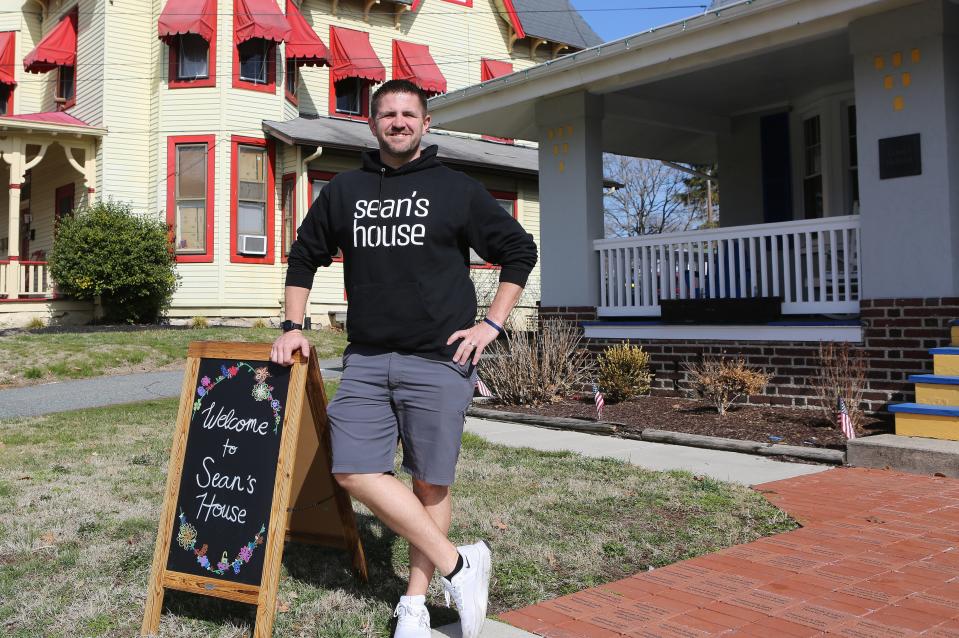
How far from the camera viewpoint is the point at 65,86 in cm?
1931

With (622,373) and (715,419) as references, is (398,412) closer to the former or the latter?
(715,419)

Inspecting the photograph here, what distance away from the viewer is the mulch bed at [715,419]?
6750 millimetres

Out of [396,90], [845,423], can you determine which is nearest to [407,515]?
[396,90]

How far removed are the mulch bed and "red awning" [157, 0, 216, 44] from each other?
39.1ft

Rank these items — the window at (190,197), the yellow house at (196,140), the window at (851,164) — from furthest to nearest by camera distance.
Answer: the window at (190,197) < the yellow house at (196,140) < the window at (851,164)

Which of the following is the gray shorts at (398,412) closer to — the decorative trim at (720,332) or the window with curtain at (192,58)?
the decorative trim at (720,332)

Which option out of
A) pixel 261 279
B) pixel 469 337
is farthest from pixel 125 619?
pixel 261 279

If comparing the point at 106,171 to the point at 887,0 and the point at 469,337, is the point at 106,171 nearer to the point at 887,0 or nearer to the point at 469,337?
the point at 887,0

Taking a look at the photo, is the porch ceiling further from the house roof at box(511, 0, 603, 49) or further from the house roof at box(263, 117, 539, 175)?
the house roof at box(511, 0, 603, 49)

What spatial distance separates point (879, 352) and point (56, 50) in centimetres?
1806

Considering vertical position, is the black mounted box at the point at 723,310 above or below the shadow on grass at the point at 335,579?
above

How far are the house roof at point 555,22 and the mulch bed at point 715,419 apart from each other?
16487 millimetres

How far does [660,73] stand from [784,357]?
10.7 ft

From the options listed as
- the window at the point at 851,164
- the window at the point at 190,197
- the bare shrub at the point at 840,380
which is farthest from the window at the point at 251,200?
the bare shrub at the point at 840,380
